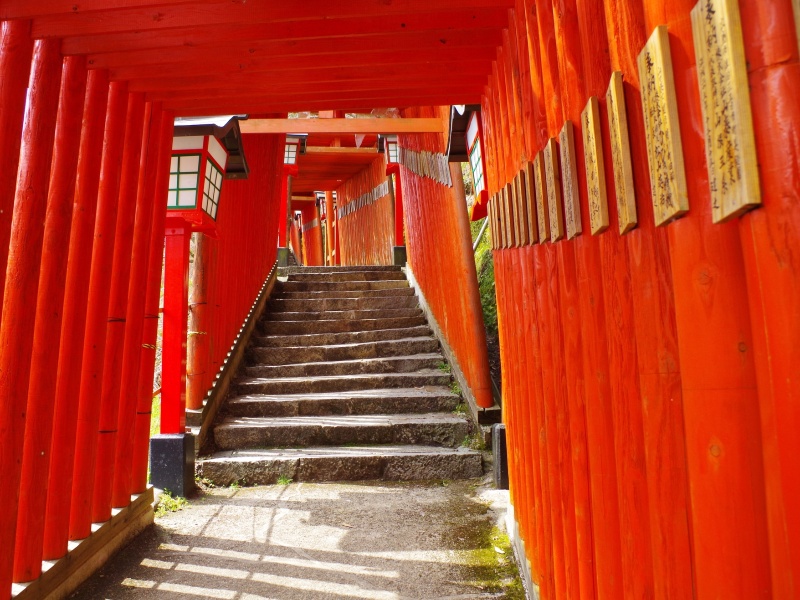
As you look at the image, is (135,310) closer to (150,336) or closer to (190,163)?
(150,336)

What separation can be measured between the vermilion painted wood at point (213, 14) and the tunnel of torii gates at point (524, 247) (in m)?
0.01

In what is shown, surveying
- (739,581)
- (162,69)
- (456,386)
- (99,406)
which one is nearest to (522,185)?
(739,581)

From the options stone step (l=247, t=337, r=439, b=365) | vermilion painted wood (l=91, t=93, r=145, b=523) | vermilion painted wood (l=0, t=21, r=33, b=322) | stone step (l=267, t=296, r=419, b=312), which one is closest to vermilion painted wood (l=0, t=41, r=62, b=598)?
vermilion painted wood (l=0, t=21, r=33, b=322)

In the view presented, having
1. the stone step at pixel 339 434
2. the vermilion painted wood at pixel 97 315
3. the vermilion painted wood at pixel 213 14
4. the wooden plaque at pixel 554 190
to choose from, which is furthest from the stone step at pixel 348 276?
the wooden plaque at pixel 554 190

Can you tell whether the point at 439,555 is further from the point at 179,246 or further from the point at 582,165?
the point at 179,246

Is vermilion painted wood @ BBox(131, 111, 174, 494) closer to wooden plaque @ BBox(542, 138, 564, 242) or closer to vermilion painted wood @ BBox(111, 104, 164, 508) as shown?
vermilion painted wood @ BBox(111, 104, 164, 508)

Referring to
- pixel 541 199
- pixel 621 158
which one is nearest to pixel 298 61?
pixel 541 199

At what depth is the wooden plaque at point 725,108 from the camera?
2.42ft

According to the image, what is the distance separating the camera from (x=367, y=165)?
43.4 ft

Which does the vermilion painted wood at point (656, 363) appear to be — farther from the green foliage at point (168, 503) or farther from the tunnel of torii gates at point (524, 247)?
the green foliage at point (168, 503)

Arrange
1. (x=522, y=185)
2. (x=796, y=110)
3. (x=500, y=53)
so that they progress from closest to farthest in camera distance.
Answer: (x=796, y=110) < (x=522, y=185) < (x=500, y=53)

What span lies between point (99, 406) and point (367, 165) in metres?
11.0

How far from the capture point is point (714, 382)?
35.3 inches

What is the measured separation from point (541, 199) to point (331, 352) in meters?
4.47
